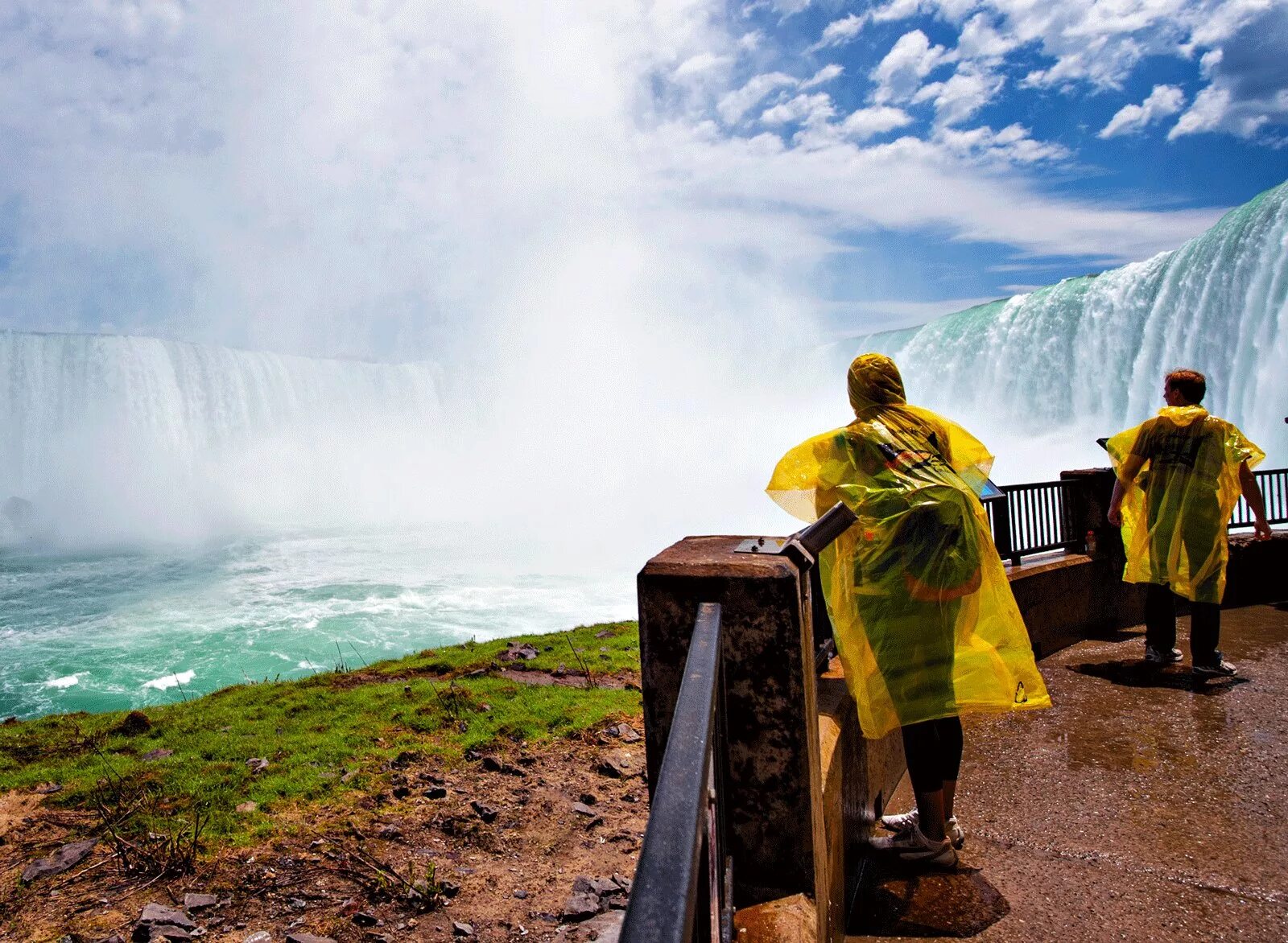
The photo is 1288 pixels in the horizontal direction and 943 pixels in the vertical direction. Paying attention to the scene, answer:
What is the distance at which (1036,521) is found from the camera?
7449 millimetres

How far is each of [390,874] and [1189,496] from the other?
5.35 m

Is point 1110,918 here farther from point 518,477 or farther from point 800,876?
point 518,477

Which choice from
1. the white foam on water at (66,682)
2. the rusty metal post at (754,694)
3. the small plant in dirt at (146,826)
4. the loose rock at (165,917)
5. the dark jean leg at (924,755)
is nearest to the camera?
the rusty metal post at (754,694)

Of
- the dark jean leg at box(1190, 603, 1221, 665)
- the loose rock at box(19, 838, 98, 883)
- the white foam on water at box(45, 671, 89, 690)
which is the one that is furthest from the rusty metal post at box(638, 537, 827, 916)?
the white foam on water at box(45, 671, 89, 690)

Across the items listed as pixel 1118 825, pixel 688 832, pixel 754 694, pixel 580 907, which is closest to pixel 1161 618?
pixel 1118 825

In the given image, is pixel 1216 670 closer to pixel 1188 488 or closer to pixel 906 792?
pixel 1188 488

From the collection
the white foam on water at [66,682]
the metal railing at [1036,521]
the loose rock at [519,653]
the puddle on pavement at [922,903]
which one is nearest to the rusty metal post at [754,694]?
the puddle on pavement at [922,903]

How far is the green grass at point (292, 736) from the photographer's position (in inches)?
197

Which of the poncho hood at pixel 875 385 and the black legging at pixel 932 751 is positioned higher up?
the poncho hood at pixel 875 385

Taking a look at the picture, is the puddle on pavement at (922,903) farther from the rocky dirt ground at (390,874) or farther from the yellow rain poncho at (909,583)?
the rocky dirt ground at (390,874)

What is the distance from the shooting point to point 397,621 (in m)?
17.3

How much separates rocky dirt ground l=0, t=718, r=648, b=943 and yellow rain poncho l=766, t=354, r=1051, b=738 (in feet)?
5.42

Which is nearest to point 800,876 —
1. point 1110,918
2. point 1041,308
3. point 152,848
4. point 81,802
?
point 1110,918

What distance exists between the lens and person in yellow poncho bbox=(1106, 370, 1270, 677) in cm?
536
